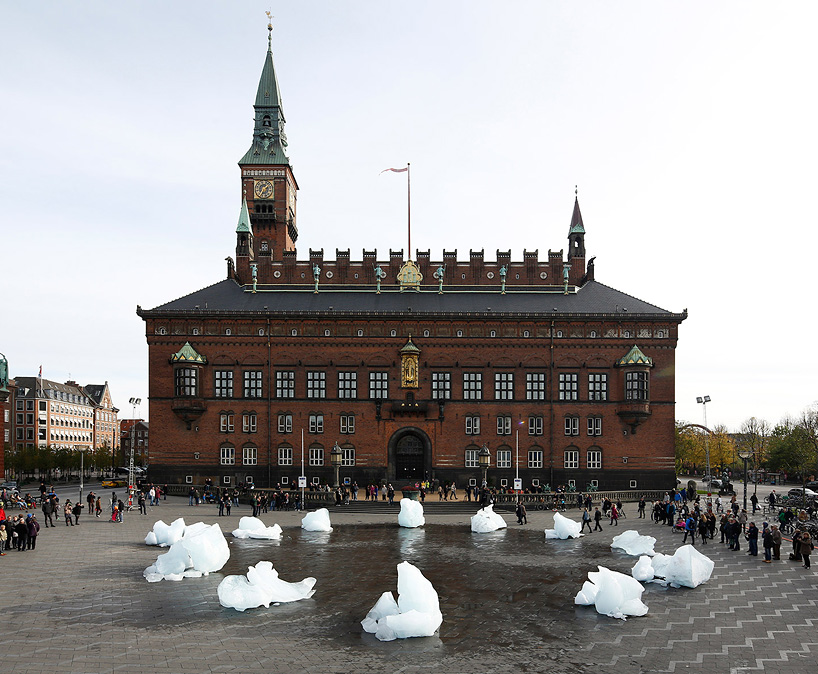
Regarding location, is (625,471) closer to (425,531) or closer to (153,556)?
(425,531)

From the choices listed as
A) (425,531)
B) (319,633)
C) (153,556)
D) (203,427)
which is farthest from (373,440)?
(319,633)

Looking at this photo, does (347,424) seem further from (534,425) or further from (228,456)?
(534,425)

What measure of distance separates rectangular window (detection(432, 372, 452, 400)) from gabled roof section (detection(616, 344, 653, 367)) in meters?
15.5

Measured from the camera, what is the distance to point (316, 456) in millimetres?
60344

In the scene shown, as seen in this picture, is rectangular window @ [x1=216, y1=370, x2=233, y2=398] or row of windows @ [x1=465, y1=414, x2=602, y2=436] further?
rectangular window @ [x1=216, y1=370, x2=233, y2=398]

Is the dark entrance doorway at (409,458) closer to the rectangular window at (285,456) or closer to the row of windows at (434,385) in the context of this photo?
the row of windows at (434,385)

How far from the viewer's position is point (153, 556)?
30.2 metres

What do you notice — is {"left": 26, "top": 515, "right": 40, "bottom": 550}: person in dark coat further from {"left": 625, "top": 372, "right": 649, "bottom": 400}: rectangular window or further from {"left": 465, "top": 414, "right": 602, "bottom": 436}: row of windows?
{"left": 625, "top": 372, "right": 649, "bottom": 400}: rectangular window

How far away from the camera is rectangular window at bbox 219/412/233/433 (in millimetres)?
60531

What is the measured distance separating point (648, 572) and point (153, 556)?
2137cm

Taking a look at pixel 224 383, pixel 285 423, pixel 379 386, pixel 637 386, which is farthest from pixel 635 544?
pixel 224 383

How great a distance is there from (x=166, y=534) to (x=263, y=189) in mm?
50860

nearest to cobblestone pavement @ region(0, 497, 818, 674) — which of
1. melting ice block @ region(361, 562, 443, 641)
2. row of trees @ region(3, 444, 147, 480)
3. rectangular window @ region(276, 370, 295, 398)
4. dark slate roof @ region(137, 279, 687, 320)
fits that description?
melting ice block @ region(361, 562, 443, 641)

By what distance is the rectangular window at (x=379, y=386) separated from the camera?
60.9 metres
